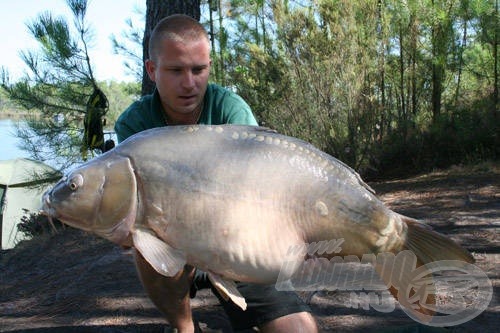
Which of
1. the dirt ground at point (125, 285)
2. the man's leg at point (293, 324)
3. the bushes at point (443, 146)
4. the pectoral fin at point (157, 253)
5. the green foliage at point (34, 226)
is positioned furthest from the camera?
the bushes at point (443, 146)

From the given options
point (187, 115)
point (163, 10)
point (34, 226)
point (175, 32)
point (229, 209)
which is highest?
point (163, 10)

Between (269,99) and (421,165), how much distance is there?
2738 mm

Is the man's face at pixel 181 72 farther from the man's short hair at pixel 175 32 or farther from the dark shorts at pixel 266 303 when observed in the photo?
the dark shorts at pixel 266 303

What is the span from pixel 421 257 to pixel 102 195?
110cm

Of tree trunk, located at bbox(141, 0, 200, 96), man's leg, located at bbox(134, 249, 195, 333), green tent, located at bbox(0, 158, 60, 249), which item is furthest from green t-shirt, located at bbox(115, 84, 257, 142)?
green tent, located at bbox(0, 158, 60, 249)

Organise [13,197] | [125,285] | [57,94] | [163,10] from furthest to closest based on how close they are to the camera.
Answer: [13,197] → [57,94] → [163,10] → [125,285]

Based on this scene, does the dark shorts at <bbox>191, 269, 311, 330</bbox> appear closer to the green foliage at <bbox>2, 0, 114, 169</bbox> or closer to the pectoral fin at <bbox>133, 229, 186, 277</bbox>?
the pectoral fin at <bbox>133, 229, 186, 277</bbox>

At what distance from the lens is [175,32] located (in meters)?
2.25

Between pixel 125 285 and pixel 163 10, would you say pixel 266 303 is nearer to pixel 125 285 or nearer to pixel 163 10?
pixel 125 285

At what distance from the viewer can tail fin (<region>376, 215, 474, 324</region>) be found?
5.73 feet

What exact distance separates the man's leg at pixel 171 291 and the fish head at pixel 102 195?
0.64 metres

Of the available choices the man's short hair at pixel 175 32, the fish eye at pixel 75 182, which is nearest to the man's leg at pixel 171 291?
the fish eye at pixel 75 182

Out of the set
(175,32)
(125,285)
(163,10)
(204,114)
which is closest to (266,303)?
(204,114)

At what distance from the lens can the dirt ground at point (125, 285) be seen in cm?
293
